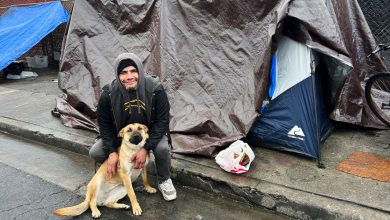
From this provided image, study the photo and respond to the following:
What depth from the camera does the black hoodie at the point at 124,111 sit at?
3457mm

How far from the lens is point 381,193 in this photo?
330 centimetres

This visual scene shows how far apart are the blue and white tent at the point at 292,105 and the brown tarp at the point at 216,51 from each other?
181 millimetres

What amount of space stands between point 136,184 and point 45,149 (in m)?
1.95

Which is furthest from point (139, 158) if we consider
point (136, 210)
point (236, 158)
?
point (236, 158)

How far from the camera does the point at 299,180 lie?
361cm

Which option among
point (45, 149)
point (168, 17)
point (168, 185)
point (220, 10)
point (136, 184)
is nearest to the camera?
point (168, 185)

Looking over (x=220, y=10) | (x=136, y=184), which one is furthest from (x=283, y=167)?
(x=220, y=10)

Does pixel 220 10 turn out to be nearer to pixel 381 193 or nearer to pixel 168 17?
pixel 168 17

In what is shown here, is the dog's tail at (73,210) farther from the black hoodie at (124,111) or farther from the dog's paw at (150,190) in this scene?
the dog's paw at (150,190)

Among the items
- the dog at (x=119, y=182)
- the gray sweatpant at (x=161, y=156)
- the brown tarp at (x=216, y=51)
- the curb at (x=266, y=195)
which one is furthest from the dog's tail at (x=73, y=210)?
the brown tarp at (x=216, y=51)

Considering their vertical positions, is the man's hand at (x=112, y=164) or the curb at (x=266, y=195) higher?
the man's hand at (x=112, y=164)

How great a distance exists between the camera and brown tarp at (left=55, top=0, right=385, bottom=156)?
409cm

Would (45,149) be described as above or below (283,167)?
below

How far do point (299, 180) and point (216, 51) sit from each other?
1.86 m
